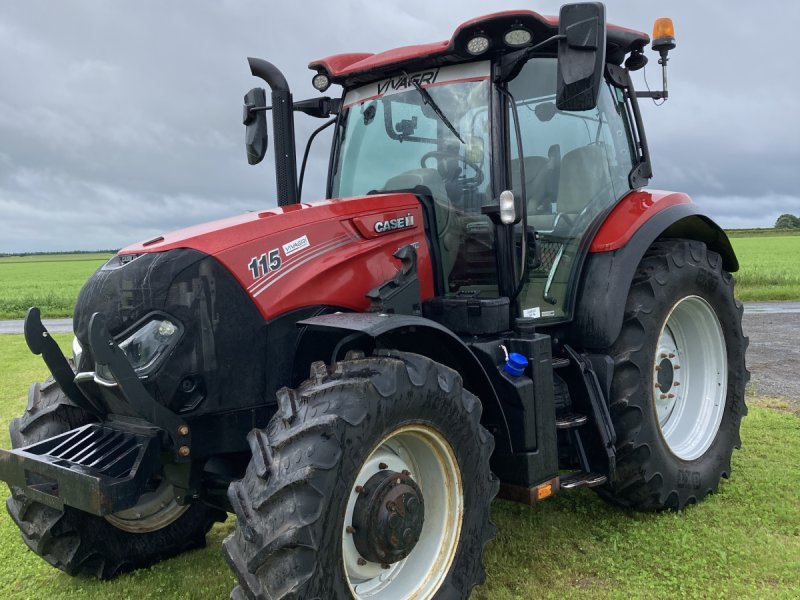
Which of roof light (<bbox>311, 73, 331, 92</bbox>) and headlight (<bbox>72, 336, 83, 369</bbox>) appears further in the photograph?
roof light (<bbox>311, 73, 331, 92</bbox>)

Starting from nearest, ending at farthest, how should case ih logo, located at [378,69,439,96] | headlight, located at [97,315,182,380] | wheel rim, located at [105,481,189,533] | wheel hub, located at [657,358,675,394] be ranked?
headlight, located at [97,315,182,380], wheel rim, located at [105,481,189,533], case ih logo, located at [378,69,439,96], wheel hub, located at [657,358,675,394]

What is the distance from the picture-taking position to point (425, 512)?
3131 mm

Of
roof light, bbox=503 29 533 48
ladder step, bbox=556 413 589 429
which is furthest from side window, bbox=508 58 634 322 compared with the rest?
ladder step, bbox=556 413 589 429

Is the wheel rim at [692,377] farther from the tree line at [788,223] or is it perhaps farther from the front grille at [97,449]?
the tree line at [788,223]

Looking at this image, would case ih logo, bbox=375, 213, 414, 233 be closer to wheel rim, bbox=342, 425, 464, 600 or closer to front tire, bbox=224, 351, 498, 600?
front tire, bbox=224, 351, 498, 600

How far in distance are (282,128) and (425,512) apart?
2228 millimetres

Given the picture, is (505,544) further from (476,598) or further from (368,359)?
(368,359)

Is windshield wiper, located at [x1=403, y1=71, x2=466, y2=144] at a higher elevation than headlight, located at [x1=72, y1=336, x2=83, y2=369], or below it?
higher

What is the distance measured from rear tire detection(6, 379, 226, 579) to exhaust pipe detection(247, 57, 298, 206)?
1.63m

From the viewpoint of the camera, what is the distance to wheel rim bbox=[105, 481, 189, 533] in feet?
11.8

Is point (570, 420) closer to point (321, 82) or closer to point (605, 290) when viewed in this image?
point (605, 290)

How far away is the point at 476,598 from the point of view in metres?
3.31

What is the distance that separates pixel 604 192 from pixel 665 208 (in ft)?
A: 1.27

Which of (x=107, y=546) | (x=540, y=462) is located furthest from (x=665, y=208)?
(x=107, y=546)
